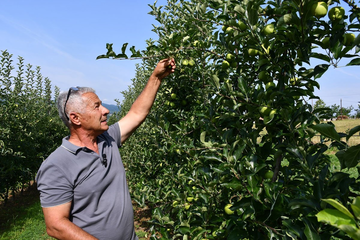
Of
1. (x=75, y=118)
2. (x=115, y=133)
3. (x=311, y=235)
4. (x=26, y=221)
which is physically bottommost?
(x=26, y=221)

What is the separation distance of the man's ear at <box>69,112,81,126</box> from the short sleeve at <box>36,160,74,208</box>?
1.26ft

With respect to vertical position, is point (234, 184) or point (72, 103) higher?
point (72, 103)

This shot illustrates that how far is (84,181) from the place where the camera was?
181 centimetres

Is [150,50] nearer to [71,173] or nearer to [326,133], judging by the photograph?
[71,173]

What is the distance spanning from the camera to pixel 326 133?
0.92 meters

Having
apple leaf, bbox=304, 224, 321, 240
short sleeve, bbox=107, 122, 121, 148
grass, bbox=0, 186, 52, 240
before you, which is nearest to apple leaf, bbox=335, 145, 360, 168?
apple leaf, bbox=304, 224, 321, 240

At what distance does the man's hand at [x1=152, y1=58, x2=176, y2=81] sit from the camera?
2197mm

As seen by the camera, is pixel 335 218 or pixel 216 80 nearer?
pixel 335 218

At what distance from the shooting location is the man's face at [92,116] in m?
2.00

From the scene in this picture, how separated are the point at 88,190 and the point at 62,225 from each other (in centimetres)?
27

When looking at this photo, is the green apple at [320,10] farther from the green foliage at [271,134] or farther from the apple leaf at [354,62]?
the apple leaf at [354,62]

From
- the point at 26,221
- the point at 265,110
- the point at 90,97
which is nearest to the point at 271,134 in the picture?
the point at 265,110

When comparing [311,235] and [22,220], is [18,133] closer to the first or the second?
[22,220]

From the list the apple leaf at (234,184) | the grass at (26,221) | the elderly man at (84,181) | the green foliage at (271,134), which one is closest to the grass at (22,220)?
the grass at (26,221)
